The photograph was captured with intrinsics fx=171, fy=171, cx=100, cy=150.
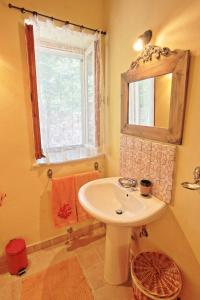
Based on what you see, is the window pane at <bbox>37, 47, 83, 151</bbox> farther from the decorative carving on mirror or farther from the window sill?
the decorative carving on mirror

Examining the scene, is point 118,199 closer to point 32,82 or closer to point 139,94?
point 139,94

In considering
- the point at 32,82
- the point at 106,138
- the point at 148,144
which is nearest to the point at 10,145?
the point at 32,82

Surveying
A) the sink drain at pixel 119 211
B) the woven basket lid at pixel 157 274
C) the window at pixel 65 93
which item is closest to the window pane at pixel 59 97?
the window at pixel 65 93

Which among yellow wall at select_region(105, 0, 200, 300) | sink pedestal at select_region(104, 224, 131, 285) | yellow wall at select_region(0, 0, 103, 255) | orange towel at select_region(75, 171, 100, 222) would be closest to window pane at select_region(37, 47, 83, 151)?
yellow wall at select_region(0, 0, 103, 255)

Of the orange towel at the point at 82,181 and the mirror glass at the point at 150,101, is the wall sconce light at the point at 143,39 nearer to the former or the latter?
the mirror glass at the point at 150,101

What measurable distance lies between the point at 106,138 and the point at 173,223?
3.29 ft

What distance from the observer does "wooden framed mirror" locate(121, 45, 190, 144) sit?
1011 millimetres

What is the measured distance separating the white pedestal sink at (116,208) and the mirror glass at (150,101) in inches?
21.5

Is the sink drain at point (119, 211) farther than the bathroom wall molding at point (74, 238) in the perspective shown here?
No

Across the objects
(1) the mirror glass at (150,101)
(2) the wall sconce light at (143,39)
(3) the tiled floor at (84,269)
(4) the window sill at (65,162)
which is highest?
(2) the wall sconce light at (143,39)

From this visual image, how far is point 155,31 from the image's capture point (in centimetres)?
114

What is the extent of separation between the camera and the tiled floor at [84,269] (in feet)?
4.45

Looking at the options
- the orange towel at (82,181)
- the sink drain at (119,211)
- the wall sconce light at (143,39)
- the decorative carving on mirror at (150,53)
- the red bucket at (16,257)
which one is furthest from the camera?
the orange towel at (82,181)

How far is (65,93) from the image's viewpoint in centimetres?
160
